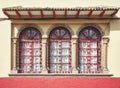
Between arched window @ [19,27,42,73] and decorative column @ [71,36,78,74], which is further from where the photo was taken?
arched window @ [19,27,42,73]

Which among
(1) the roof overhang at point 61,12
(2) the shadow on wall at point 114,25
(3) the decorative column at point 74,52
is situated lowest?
(3) the decorative column at point 74,52

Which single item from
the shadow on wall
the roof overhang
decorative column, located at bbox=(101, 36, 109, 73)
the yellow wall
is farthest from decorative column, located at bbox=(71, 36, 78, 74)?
the shadow on wall

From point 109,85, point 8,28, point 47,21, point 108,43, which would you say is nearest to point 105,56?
point 108,43

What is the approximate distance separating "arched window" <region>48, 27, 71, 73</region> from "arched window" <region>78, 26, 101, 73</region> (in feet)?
1.82

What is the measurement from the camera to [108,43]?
1956 centimetres

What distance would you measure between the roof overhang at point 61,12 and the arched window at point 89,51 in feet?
2.65

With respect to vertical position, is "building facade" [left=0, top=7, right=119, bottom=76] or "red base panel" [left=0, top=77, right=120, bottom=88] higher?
"building facade" [left=0, top=7, right=119, bottom=76]

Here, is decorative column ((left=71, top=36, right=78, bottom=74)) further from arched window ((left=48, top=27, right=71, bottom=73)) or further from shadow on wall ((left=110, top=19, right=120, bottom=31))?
shadow on wall ((left=110, top=19, right=120, bottom=31))

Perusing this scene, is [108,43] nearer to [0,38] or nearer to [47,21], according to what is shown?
[47,21]

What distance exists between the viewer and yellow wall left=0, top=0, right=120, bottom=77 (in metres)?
19.4
